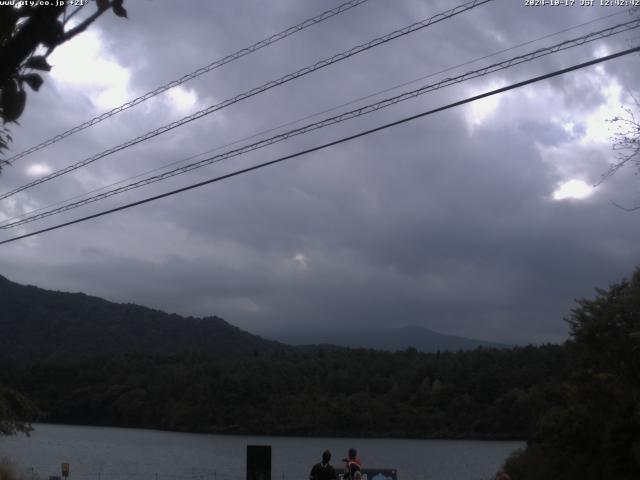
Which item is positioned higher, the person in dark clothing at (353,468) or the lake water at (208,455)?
the lake water at (208,455)

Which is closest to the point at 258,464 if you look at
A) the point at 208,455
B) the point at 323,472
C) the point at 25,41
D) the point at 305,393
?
the point at 323,472

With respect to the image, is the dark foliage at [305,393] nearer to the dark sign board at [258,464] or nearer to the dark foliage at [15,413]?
the dark foliage at [15,413]

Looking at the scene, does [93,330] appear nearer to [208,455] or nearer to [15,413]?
[208,455]

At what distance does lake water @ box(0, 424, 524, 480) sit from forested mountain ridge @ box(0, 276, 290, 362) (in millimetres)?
46094

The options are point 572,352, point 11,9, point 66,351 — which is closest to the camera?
point 11,9

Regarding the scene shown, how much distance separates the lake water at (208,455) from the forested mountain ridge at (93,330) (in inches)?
1815

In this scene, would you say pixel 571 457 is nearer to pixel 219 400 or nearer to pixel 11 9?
pixel 11 9

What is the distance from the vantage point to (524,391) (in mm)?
74125

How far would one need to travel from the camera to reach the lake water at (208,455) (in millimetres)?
45472

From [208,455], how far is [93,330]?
9758 centimetres

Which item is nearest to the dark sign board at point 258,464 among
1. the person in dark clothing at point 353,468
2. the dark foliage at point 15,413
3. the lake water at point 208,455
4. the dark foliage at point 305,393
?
the person in dark clothing at point 353,468

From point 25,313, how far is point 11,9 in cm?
14895

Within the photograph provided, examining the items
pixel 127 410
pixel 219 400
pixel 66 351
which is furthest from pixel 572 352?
pixel 66 351

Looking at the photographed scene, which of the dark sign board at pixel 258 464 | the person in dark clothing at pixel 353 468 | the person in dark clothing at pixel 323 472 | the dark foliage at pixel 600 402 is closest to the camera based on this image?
the person in dark clothing at pixel 323 472
